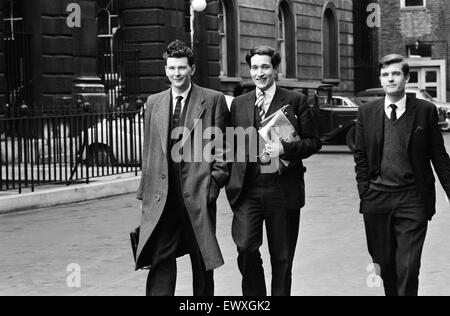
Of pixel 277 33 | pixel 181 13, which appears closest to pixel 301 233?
pixel 181 13

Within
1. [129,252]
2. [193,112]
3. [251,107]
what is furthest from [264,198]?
[129,252]

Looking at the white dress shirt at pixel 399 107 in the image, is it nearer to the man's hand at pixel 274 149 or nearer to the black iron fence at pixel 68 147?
the man's hand at pixel 274 149

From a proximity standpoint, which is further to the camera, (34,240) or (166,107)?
(34,240)

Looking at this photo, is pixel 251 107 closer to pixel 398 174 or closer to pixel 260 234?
pixel 260 234

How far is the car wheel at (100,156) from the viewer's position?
16.6 m

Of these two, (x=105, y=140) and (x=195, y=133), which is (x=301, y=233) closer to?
(x=195, y=133)

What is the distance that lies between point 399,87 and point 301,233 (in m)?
5.17

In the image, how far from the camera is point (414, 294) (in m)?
6.57

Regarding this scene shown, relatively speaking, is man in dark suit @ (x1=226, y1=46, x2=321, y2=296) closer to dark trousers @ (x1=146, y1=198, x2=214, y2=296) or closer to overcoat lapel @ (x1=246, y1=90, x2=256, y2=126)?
overcoat lapel @ (x1=246, y1=90, x2=256, y2=126)

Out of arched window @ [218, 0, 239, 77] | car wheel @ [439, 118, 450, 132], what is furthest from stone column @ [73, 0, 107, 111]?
car wheel @ [439, 118, 450, 132]

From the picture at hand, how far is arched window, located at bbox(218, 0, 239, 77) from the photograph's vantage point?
112 feet

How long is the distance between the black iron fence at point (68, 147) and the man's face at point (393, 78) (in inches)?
331

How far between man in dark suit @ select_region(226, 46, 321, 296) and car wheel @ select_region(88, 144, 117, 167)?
9.68 m

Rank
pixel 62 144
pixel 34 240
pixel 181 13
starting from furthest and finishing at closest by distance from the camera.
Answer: pixel 181 13
pixel 62 144
pixel 34 240
